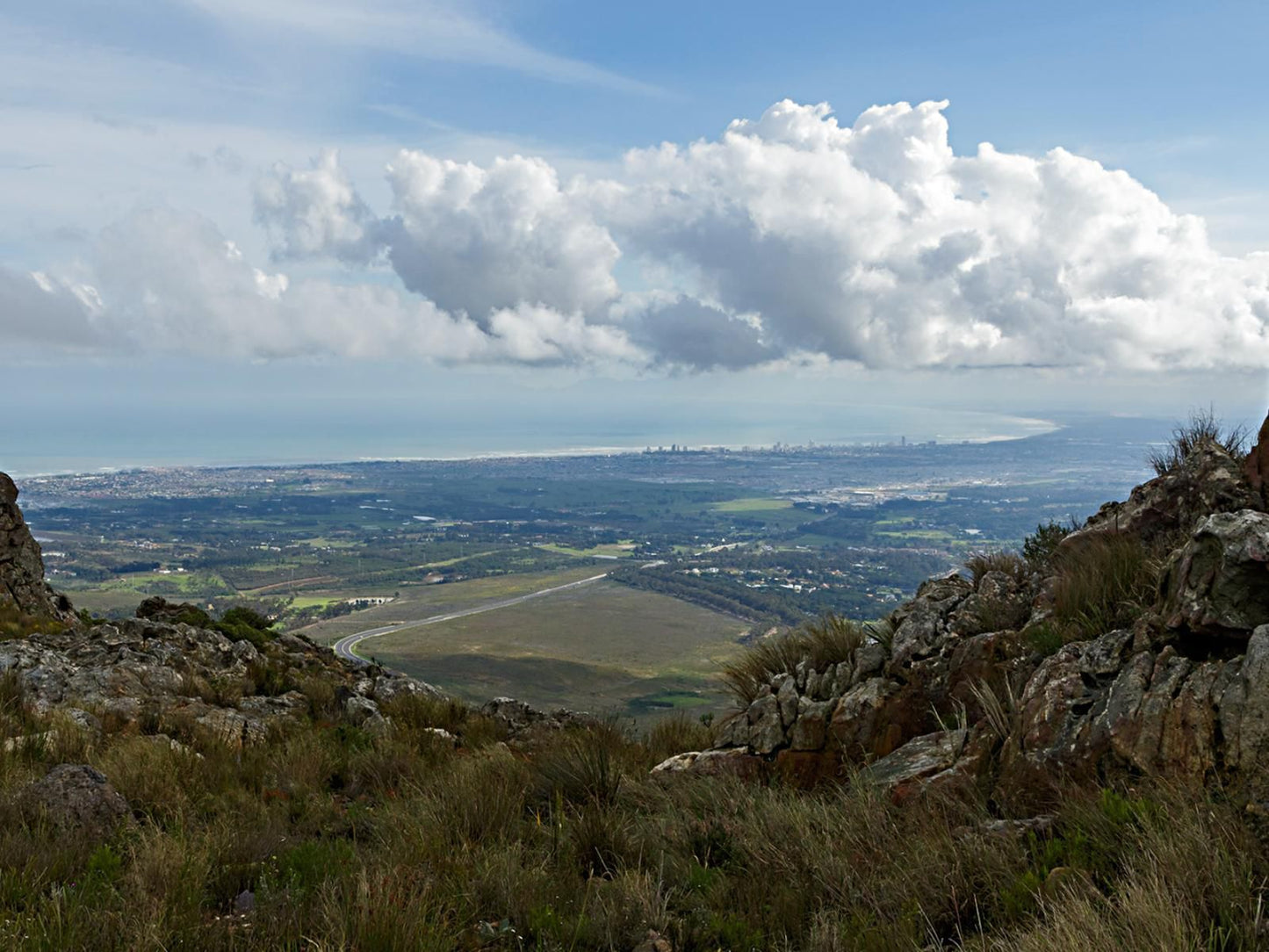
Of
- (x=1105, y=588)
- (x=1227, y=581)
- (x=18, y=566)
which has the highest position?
(x=1227, y=581)

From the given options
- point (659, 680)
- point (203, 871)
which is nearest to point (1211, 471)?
point (203, 871)

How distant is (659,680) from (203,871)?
121 feet

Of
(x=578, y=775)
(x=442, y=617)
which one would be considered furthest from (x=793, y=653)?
(x=442, y=617)

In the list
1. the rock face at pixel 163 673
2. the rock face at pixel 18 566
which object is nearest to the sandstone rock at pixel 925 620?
the rock face at pixel 163 673

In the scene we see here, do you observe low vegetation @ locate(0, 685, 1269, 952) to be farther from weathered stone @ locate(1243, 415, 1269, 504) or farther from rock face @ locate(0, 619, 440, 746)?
weathered stone @ locate(1243, 415, 1269, 504)

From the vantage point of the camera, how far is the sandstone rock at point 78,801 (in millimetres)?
6070

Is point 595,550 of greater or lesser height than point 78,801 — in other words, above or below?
below

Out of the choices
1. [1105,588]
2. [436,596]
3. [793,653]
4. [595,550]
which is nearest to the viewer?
[1105,588]

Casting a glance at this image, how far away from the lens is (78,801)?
6410mm

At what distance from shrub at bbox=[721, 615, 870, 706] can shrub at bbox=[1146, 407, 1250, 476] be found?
4218 millimetres

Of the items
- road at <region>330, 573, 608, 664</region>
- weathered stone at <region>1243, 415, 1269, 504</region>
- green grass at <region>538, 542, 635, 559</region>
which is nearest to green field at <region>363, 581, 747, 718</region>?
road at <region>330, 573, 608, 664</region>

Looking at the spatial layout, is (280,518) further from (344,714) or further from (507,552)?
(344,714)

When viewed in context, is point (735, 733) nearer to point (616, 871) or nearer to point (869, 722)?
point (869, 722)

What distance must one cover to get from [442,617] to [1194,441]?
209 feet
